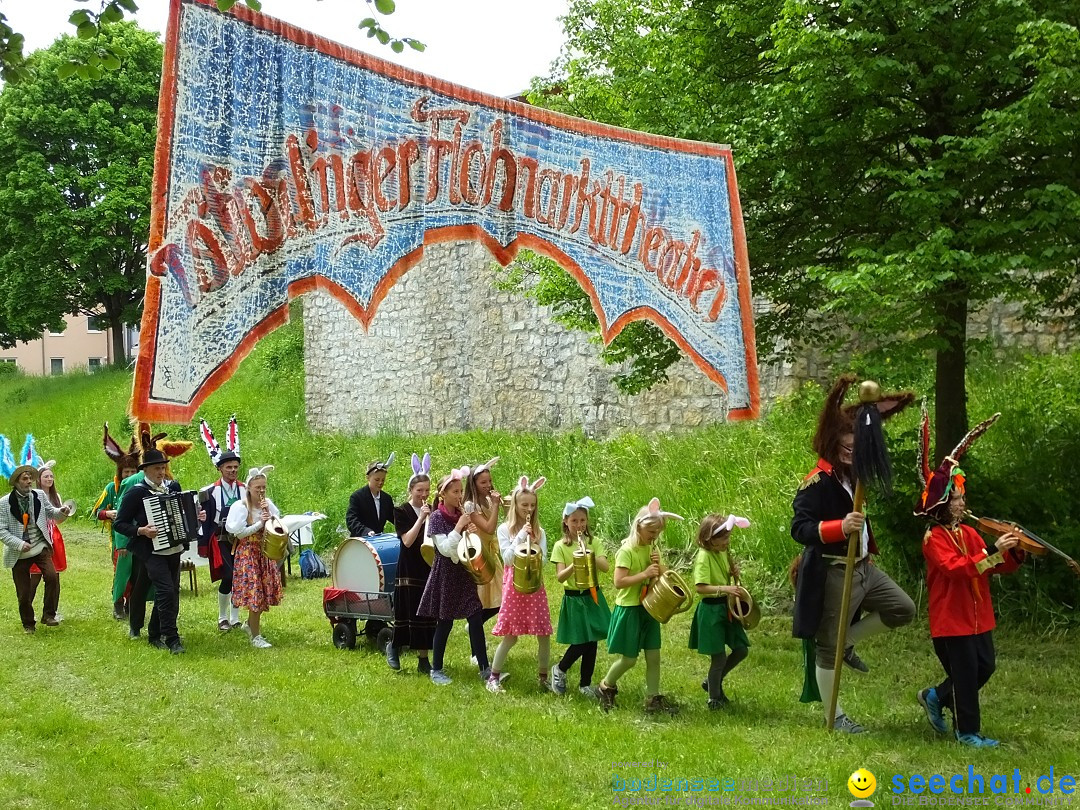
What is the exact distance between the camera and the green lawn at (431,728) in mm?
5672

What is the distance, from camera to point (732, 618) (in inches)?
278

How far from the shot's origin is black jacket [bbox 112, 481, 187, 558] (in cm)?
917

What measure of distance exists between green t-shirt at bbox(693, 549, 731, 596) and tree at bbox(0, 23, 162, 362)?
26094mm

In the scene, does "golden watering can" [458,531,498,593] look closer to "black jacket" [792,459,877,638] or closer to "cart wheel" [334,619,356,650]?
"cart wheel" [334,619,356,650]

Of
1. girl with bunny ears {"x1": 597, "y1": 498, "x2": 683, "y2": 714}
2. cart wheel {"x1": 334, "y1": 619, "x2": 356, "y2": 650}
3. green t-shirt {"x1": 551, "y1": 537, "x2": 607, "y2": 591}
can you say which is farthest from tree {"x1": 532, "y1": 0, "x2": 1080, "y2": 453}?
cart wheel {"x1": 334, "y1": 619, "x2": 356, "y2": 650}

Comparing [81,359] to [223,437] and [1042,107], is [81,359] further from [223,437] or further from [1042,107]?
[1042,107]

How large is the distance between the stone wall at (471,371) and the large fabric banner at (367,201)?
25.0 ft

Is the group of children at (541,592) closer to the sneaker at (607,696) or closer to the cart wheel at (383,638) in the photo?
the sneaker at (607,696)

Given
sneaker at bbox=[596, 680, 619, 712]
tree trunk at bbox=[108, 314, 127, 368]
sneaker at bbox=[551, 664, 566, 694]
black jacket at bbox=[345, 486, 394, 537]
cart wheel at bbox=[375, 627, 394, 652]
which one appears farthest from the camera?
tree trunk at bbox=[108, 314, 127, 368]

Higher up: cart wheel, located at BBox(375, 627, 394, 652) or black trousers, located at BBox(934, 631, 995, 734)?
black trousers, located at BBox(934, 631, 995, 734)

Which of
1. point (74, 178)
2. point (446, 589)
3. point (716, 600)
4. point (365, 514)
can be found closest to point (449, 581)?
point (446, 589)

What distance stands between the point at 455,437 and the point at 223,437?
7.81 meters

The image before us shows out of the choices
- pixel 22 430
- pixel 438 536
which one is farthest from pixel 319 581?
pixel 22 430

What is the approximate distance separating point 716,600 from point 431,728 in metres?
1.98
